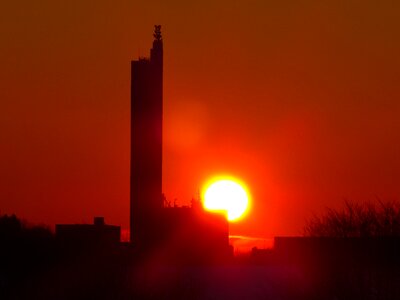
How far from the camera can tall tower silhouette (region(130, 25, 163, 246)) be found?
84438mm

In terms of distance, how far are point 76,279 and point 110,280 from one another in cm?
128

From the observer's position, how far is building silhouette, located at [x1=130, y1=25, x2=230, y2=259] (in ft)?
277

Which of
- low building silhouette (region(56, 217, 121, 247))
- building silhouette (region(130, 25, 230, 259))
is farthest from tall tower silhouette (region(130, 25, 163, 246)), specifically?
low building silhouette (region(56, 217, 121, 247))

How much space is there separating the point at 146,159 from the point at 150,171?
1.22 m

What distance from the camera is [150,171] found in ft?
278

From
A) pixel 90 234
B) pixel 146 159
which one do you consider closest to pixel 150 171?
pixel 146 159

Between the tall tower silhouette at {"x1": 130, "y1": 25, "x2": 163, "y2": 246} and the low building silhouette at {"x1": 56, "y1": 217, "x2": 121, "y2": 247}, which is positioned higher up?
the tall tower silhouette at {"x1": 130, "y1": 25, "x2": 163, "y2": 246}

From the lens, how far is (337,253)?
58.3m

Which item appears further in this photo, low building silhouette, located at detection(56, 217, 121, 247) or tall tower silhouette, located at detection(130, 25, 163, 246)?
tall tower silhouette, located at detection(130, 25, 163, 246)

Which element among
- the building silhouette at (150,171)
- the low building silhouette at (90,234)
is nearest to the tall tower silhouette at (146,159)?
the building silhouette at (150,171)

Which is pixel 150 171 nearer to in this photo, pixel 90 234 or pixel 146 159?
pixel 146 159

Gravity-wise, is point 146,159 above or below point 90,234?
above

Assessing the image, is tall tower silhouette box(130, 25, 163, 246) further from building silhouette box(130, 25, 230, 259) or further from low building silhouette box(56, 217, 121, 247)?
low building silhouette box(56, 217, 121, 247)

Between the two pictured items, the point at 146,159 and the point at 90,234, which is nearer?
the point at 90,234
